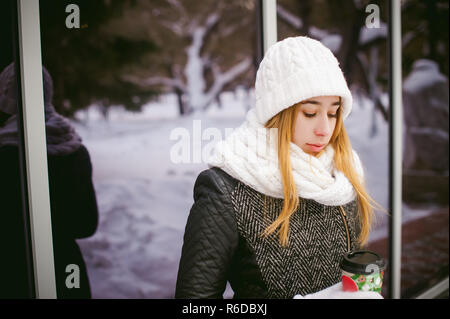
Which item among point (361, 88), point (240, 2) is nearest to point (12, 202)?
point (240, 2)

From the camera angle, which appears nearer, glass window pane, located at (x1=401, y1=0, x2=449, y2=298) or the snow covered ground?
the snow covered ground

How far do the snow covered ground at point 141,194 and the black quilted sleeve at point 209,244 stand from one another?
101 inches

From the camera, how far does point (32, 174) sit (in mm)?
1262

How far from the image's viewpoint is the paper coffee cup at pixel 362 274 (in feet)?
2.82

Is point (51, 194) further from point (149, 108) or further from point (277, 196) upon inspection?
point (149, 108)

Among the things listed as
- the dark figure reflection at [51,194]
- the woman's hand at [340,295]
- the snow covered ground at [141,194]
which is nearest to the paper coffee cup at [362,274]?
the woman's hand at [340,295]

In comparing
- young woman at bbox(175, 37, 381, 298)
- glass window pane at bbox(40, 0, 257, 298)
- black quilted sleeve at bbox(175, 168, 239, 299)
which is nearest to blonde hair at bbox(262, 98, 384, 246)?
young woman at bbox(175, 37, 381, 298)

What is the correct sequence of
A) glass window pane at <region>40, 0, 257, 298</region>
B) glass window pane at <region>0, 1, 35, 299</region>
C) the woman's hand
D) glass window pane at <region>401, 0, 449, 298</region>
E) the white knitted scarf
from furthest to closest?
1. glass window pane at <region>401, 0, 449, 298</region>
2. glass window pane at <region>40, 0, 257, 298</region>
3. glass window pane at <region>0, 1, 35, 299</region>
4. the white knitted scarf
5. the woman's hand

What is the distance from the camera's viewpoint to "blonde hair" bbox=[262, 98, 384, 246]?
96 centimetres

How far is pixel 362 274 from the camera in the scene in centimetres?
86

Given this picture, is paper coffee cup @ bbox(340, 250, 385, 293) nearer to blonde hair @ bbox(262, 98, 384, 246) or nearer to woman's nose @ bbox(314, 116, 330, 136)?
blonde hair @ bbox(262, 98, 384, 246)

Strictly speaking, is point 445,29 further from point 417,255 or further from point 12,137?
point 12,137
